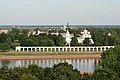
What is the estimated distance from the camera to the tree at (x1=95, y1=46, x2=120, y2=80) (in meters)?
11.0

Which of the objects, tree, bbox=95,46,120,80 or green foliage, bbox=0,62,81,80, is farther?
green foliage, bbox=0,62,81,80

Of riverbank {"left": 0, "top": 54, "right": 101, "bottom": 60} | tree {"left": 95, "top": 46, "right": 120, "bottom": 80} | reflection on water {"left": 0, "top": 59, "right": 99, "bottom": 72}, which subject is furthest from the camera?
riverbank {"left": 0, "top": 54, "right": 101, "bottom": 60}

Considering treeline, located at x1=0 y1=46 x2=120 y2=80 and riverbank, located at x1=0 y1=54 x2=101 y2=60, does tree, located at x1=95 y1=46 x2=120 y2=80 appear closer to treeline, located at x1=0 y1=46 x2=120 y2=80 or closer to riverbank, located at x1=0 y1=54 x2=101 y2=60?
treeline, located at x1=0 y1=46 x2=120 y2=80

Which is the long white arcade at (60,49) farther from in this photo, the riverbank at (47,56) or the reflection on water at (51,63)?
the reflection on water at (51,63)

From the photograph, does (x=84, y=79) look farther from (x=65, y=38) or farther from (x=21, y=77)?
(x=65, y=38)

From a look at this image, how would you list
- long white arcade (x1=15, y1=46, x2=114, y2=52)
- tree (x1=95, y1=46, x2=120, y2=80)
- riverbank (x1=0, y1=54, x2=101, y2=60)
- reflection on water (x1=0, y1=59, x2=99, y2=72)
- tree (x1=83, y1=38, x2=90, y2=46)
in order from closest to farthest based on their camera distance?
1. tree (x1=95, y1=46, x2=120, y2=80)
2. reflection on water (x1=0, y1=59, x2=99, y2=72)
3. riverbank (x1=0, y1=54, x2=101, y2=60)
4. long white arcade (x1=15, y1=46, x2=114, y2=52)
5. tree (x1=83, y1=38, x2=90, y2=46)

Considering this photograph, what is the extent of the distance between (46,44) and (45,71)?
2335cm

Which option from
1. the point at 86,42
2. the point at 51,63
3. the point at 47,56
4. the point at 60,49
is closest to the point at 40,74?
the point at 51,63

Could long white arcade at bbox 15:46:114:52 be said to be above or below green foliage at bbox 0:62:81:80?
below

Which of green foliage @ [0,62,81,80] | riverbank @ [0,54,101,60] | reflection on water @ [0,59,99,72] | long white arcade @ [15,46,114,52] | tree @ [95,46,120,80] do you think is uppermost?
tree @ [95,46,120,80]

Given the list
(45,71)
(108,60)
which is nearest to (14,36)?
(45,71)

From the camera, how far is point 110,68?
11227mm

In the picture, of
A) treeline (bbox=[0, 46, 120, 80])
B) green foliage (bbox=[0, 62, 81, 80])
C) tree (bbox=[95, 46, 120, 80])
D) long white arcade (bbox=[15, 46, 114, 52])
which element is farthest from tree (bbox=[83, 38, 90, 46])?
tree (bbox=[95, 46, 120, 80])

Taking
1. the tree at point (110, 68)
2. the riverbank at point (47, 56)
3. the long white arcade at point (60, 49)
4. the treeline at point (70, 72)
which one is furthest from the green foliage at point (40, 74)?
the long white arcade at point (60, 49)
